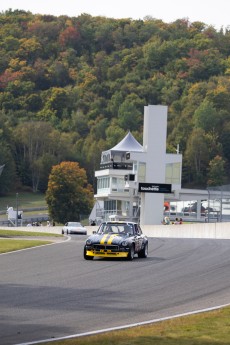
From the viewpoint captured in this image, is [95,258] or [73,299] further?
[95,258]

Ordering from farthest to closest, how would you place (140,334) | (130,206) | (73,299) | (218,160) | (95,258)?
(218,160) → (130,206) → (95,258) → (73,299) → (140,334)

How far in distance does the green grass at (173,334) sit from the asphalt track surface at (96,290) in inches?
32.6

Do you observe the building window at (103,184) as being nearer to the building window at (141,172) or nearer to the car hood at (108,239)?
the building window at (141,172)

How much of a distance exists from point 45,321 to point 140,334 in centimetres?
243

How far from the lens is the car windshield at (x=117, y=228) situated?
116 ft

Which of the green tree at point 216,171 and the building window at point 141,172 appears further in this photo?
the green tree at point 216,171

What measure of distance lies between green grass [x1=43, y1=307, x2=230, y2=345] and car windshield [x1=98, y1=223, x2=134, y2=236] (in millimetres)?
16746

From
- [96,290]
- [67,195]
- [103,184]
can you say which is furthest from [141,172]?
[96,290]

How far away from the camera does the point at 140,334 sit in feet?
53.7

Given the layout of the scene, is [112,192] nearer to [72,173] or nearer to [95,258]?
[72,173]

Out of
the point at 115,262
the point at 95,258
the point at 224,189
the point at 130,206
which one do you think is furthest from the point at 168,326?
the point at 130,206

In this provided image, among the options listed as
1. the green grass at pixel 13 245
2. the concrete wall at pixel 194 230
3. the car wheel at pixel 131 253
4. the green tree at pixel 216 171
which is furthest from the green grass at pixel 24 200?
the car wheel at pixel 131 253

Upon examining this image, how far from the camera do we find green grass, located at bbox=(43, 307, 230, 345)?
15492 millimetres

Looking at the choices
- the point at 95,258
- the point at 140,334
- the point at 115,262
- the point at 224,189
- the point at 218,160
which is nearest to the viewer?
the point at 140,334
